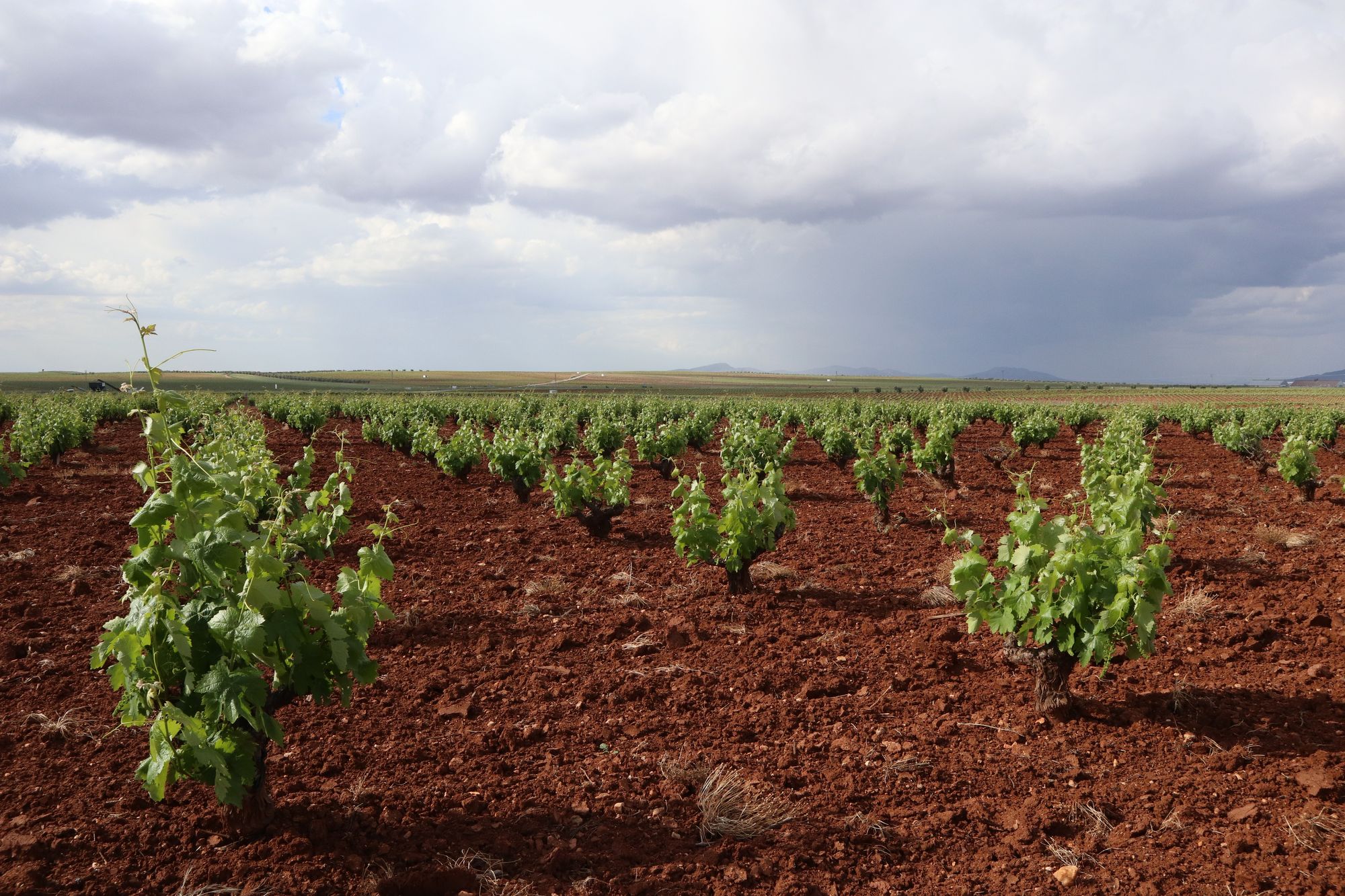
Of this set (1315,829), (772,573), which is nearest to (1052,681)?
(1315,829)

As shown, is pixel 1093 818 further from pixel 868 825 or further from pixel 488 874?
pixel 488 874

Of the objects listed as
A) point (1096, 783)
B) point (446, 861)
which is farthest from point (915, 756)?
point (446, 861)

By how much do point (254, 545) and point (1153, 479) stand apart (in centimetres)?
1573

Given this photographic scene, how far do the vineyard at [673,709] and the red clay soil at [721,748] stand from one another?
0.08ft

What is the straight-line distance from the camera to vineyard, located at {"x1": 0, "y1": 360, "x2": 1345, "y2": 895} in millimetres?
3357

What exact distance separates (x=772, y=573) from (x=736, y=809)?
4180mm

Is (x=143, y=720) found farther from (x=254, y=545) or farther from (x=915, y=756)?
(x=915, y=756)

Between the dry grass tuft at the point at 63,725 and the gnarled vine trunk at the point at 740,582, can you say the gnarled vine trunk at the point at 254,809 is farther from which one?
the gnarled vine trunk at the point at 740,582

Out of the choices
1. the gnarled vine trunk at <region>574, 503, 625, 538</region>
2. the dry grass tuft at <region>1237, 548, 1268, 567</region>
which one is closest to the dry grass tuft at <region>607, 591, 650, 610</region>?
the gnarled vine trunk at <region>574, 503, 625, 538</region>

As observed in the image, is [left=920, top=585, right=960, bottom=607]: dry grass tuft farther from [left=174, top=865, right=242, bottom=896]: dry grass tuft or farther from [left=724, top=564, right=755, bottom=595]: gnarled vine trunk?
[left=174, top=865, right=242, bottom=896]: dry grass tuft

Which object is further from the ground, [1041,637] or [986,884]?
[1041,637]

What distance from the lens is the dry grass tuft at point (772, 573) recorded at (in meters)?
7.96

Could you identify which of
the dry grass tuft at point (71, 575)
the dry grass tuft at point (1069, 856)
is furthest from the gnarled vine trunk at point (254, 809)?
the dry grass tuft at point (71, 575)

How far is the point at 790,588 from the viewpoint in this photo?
7.71m
